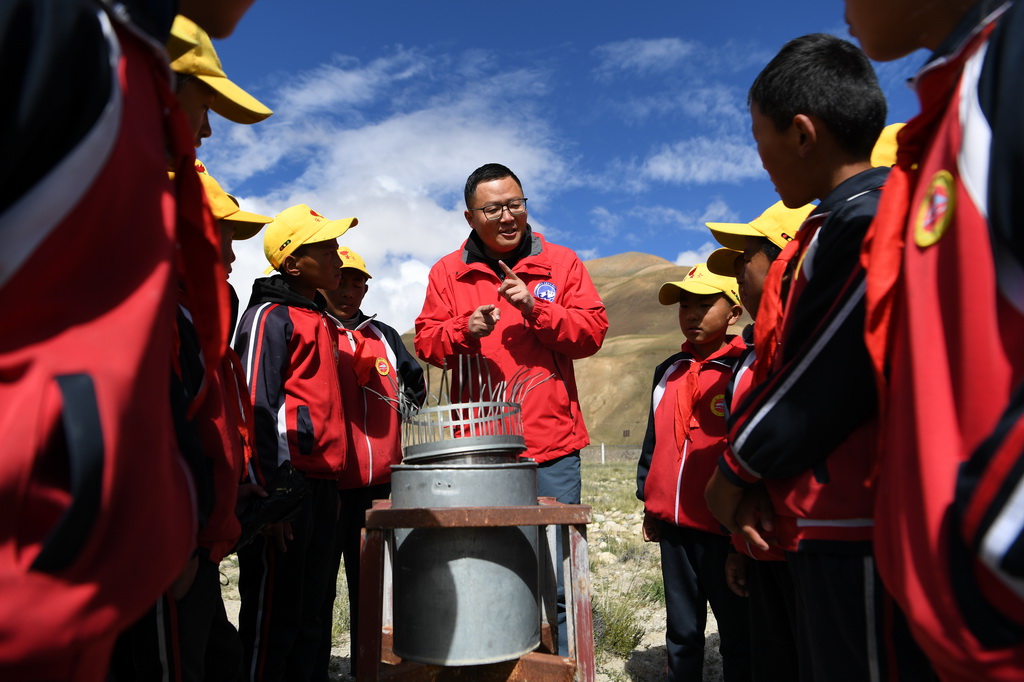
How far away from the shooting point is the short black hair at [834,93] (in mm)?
2004

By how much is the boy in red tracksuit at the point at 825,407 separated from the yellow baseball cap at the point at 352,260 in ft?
11.6

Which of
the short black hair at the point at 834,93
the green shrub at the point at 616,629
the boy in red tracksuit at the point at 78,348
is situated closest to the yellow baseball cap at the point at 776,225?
the short black hair at the point at 834,93

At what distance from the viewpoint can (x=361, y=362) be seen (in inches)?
167

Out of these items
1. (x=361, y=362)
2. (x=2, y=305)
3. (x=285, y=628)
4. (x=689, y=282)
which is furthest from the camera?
(x=361, y=362)

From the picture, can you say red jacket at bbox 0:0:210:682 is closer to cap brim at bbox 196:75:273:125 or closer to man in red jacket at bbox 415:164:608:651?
cap brim at bbox 196:75:273:125

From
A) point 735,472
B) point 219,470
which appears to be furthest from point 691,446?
point 219,470

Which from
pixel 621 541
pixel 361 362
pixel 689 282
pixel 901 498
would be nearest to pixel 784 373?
pixel 901 498

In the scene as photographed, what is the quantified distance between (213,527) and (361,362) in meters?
2.34

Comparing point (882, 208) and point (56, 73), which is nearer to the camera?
point (56, 73)

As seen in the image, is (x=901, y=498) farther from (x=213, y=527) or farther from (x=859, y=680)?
(x=213, y=527)

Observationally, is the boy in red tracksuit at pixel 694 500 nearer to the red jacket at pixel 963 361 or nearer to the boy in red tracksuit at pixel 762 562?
the boy in red tracksuit at pixel 762 562

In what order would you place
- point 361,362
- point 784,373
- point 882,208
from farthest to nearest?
1. point 361,362
2. point 784,373
3. point 882,208

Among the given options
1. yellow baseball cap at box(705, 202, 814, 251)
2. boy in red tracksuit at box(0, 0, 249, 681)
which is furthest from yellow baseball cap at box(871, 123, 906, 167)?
boy in red tracksuit at box(0, 0, 249, 681)

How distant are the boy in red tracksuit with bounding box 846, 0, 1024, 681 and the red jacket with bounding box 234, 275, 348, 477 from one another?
2.82 meters
